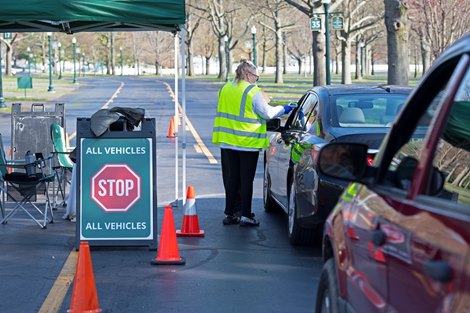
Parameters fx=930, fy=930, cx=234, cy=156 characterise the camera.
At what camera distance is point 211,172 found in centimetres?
1728

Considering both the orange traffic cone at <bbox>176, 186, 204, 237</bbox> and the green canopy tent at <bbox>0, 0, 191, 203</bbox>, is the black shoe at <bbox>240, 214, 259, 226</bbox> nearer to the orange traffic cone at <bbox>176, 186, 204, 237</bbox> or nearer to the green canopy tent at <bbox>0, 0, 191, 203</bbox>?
the orange traffic cone at <bbox>176, 186, 204, 237</bbox>

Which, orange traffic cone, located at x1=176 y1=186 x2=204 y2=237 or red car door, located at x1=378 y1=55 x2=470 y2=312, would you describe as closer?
red car door, located at x1=378 y1=55 x2=470 y2=312

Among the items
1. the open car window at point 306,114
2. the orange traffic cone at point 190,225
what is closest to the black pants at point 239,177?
the open car window at point 306,114

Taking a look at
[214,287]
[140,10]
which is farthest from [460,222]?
[140,10]

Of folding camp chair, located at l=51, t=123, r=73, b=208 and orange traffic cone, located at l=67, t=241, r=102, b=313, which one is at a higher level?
folding camp chair, located at l=51, t=123, r=73, b=208

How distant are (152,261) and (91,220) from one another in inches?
40.1

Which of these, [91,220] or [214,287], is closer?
[214,287]

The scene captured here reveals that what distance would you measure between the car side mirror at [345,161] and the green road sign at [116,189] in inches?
228

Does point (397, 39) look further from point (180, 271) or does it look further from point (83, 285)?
point (83, 285)

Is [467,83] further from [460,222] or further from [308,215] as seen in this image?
[308,215]

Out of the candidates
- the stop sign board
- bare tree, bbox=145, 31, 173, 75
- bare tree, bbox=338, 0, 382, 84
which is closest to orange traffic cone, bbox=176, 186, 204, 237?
the stop sign board

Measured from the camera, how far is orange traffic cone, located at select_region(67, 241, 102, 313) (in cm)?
677

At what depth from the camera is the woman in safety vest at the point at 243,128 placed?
1108 cm

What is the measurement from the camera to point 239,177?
11508 millimetres
